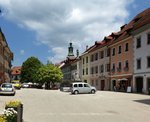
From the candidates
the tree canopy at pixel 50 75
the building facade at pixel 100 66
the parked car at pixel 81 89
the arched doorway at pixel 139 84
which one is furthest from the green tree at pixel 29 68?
the arched doorway at pixel 139 84

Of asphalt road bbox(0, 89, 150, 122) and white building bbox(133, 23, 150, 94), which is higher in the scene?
white building bbox(133, 23, 150, 94)

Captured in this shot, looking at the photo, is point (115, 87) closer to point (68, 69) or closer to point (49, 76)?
point (49, 76)

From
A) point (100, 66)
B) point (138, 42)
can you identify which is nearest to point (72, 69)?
point (100, 66)

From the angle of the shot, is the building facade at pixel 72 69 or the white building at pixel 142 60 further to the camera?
the building facade at pixel 72 69

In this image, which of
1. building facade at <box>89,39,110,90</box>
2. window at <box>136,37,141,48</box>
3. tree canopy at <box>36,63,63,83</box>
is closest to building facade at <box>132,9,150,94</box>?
window at <box>136,37,141,48</box>

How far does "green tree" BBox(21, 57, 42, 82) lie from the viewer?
389 ft

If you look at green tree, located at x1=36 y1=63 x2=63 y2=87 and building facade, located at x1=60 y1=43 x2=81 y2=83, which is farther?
building facade, located at x1=60 y1=43 x2=81 y2=83

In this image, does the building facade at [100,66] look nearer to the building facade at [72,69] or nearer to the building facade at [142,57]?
the building facade at [72,69]

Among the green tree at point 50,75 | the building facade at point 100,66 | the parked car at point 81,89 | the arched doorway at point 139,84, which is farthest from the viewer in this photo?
the green tree at point 50,75

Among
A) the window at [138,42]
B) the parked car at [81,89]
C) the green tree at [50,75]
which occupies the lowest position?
the parked car at [81,89]

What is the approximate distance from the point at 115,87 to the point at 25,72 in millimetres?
66915

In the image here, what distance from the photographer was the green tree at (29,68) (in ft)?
389

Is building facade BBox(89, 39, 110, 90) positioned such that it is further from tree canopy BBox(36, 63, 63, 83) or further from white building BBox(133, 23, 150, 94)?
tree canopy BBox(36, 63, 63, 83)

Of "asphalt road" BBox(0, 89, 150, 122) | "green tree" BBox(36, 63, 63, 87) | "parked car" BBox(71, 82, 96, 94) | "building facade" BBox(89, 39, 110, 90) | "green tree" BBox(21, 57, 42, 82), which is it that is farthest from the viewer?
"green tree" BBox(21, 57, 42, 82)
